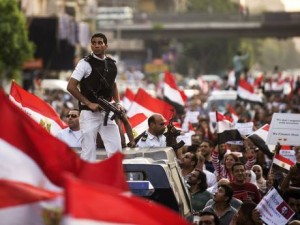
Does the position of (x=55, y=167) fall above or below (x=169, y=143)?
above

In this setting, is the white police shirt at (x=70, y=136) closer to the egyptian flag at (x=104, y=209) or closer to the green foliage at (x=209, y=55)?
the egyptian flag at (x=104, y=209)

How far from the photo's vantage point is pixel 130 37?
10881 cm

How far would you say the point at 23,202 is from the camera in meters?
6.94

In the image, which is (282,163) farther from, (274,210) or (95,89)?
(95,89)

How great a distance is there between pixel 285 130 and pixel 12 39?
81.4 feet

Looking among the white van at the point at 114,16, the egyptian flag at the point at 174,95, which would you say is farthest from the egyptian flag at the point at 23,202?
the white van at the point at 114,16

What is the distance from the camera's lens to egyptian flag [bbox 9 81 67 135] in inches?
590

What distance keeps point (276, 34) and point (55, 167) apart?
9011cm

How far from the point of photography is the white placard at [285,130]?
15.5 m

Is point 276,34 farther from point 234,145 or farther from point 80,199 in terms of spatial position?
point 80,199

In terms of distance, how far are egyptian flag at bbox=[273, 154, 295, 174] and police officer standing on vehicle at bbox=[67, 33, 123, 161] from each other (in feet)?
11.4

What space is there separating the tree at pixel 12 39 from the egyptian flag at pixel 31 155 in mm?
31295

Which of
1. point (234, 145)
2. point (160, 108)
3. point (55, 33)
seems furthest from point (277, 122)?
point (55, 33)

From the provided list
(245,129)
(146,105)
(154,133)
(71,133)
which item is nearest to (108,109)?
(154,133)
